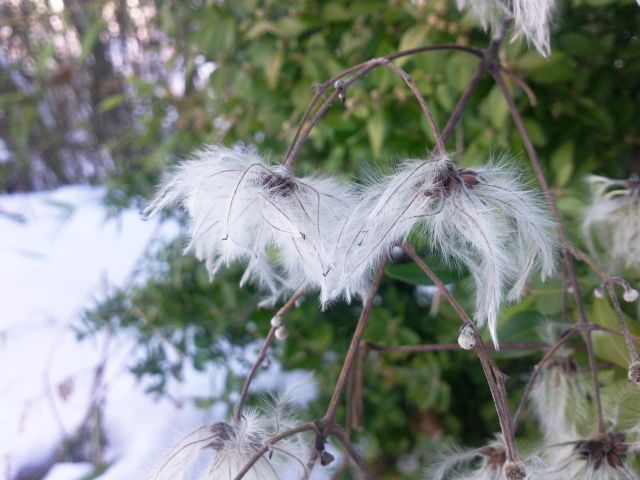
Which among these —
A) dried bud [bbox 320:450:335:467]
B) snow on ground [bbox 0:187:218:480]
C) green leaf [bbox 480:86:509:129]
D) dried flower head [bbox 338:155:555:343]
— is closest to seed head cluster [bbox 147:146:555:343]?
dried flower head [bbox 338:155:555:343]

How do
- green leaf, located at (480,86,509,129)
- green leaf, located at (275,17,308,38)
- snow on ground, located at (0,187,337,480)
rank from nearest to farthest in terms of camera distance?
green leaf, located at (480,86,509,129) → green leaf, located at (275,17,308,38) → snow on ground, located at (0,187,337,480)

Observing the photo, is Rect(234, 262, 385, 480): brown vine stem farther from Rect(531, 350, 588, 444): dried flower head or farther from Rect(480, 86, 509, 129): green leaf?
Rect(480, 86, 509, 129): green leaf

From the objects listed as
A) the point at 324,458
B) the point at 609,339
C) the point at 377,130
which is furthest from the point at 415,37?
the point at 324,458

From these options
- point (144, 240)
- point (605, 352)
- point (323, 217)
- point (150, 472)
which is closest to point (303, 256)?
point (323, 217)

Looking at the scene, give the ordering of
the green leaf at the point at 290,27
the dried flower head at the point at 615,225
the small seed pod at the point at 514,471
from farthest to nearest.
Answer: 1. the green leaf at the point at 290,27
2. the dried flower head at the point at 615,225
3. the small seed pod at the point at 514,471

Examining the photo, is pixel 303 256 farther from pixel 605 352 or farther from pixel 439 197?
pixel 605 352

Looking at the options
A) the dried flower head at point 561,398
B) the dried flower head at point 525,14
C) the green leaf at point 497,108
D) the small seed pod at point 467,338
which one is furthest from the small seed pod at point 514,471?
the green leaf at point 497,108

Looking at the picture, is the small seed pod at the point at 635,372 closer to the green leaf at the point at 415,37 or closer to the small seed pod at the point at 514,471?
the small seed pod at the point at 514,471
